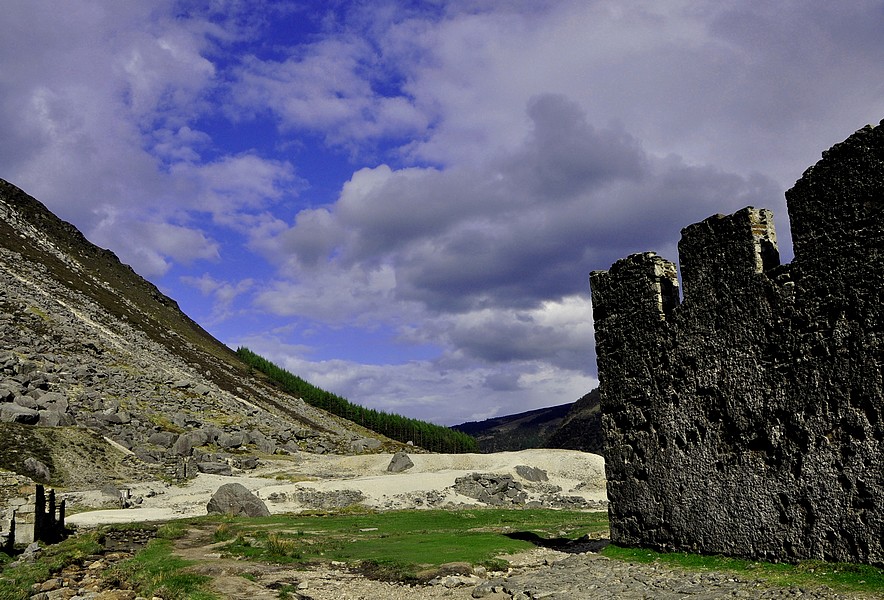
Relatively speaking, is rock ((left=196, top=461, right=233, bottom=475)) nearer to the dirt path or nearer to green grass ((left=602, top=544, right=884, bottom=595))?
the dirt path

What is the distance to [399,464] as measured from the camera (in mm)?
55844

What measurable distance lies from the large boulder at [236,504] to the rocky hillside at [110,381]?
12.6m

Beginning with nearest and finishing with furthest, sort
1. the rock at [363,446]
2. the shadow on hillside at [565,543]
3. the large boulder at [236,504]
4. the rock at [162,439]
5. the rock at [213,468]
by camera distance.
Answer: the shadow on hillside at [565,543]
the large boulder at [236,504]
the rock at [213,468]
the rock at [162,439]
the rock at [363,446]

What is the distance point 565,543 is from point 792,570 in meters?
9.40

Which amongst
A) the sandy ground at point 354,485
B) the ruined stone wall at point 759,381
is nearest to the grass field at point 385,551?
the ruined stone wall at point 759,381

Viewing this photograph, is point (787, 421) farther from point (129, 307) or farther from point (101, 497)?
point (129, 307)

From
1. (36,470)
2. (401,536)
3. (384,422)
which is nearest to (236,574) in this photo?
(401,536)

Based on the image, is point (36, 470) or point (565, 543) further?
point (36, 470)

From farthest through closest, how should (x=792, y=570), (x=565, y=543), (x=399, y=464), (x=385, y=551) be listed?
(x=399, y=464) → (x=565, y=543) → (x=385, y=551) → (x=792, y=570)

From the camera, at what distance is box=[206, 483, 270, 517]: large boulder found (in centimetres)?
3384

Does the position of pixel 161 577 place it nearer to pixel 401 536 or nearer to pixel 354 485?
pixel 401 536

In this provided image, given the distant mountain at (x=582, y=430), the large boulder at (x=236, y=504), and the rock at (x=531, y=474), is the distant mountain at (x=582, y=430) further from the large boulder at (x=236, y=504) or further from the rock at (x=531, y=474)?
the large boulder at (x=236, y=504)

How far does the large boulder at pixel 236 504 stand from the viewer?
33.8 meters

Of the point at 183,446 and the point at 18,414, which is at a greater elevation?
the point at 18,414
